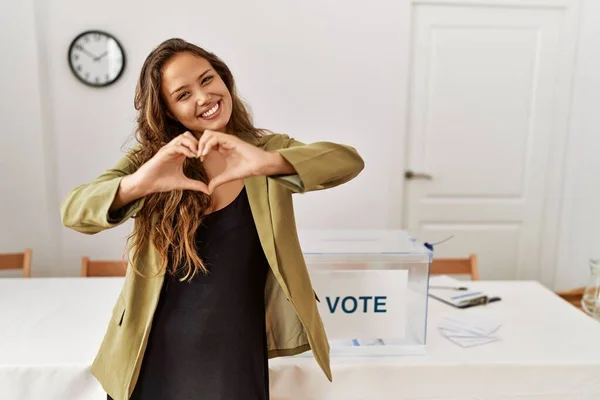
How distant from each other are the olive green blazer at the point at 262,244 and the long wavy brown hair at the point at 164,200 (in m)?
0.03

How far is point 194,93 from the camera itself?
1.00 meters

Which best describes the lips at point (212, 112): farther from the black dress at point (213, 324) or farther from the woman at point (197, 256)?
the black dress at point (213, 324)

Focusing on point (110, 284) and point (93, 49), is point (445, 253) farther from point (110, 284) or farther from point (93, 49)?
point (93, 49)

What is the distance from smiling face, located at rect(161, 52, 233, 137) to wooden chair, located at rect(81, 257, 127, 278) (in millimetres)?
1285

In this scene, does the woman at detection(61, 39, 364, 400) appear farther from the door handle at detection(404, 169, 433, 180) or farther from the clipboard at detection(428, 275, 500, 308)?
the door handle at detection(404, 169, 433, 180)

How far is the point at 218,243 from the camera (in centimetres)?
104

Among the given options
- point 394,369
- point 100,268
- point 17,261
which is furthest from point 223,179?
point 17,261

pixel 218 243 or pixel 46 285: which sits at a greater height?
pixel 218 243

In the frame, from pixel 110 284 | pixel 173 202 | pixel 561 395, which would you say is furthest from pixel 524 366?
pixel 110 284

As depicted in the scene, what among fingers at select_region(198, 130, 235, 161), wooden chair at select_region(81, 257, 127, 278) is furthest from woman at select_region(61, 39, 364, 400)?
wooden chair at select_region(81, 257, 127, 278)

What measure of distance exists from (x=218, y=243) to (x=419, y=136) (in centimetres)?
220

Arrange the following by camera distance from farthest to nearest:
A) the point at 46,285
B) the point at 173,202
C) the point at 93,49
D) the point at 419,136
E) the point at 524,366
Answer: the point at 419,136
the point at 93,49
the point at 46,285
the point at 524,366
the point at 173,202

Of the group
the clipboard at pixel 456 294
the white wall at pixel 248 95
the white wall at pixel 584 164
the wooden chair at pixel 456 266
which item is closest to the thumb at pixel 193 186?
the clipboard at pixel 456 294

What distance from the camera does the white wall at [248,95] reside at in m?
2.69
